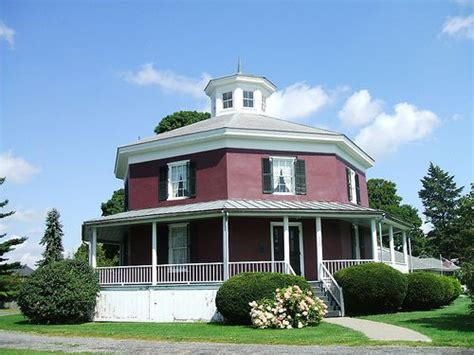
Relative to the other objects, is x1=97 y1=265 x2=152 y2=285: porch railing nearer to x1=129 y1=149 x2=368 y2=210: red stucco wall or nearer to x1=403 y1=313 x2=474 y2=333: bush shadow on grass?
x1=129 y1=149 x2=368 y2=210: red stucco wall

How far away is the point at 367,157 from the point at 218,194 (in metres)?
9.08

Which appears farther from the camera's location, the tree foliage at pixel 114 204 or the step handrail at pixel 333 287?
the tree foliage at pixel 114 204

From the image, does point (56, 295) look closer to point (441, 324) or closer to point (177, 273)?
point (177, 273)

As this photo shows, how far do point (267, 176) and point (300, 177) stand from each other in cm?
148

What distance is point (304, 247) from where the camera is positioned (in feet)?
77.9

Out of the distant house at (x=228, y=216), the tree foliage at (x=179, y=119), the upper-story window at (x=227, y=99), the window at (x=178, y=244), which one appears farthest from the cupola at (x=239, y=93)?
the tree foliage at (x=179, y=119)

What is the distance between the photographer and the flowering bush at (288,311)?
54.7 feet

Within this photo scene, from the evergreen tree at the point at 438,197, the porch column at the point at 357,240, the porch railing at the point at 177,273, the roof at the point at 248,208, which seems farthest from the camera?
the evergreen tree at the point at 438,197

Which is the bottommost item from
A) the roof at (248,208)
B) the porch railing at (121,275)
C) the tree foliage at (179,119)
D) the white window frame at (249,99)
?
the porch railing at (121,275)

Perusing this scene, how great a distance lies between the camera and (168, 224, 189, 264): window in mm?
23719

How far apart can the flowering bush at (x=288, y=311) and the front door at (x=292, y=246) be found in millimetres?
6048

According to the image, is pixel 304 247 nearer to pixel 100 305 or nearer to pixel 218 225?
pixel 218 225

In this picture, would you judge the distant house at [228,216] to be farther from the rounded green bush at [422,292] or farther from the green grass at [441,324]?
the green grass at [441,324]

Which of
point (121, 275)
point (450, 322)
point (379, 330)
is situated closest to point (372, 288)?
point (450, 322)
